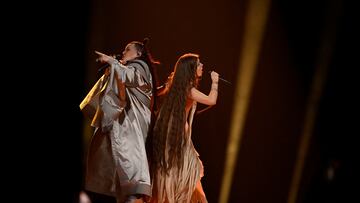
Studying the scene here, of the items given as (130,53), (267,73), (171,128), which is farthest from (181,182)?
(267,73)

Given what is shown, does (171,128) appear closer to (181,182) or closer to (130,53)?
(181,182)

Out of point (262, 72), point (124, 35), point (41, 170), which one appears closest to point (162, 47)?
point (124, 35)

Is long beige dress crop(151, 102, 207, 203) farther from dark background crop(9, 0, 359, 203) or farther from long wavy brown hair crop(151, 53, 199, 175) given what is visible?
dark background crop(9, 0, 359, 203)

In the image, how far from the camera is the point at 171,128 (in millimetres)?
3629

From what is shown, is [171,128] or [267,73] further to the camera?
[267,73]

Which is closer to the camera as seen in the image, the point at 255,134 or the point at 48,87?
the point at 48,87

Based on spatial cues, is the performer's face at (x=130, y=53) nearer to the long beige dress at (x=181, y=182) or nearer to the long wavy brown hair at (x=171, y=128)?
the long wavy brown hair at (x=171, y=128)

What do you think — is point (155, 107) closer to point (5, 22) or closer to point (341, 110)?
point (5, 22)

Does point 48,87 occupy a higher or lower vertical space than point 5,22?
lower

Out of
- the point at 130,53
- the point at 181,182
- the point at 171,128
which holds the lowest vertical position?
the point at 181,182

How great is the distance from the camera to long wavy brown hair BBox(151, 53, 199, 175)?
3.63 metres

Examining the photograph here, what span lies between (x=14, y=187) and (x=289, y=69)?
2.14 metres

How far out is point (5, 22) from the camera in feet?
11.6

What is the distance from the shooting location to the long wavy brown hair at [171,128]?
11.9ft
